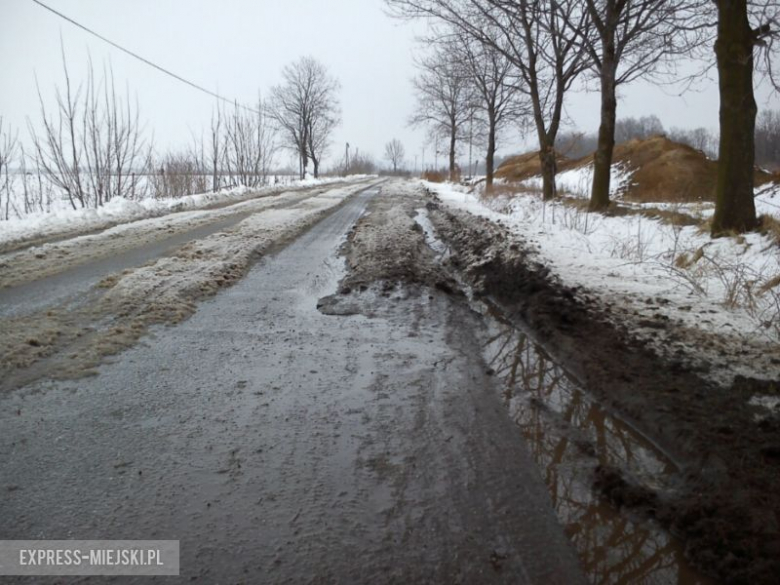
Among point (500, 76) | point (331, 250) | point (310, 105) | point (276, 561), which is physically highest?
point (310, 105)

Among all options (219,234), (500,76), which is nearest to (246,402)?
(219,234)

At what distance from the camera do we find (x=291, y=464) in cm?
225

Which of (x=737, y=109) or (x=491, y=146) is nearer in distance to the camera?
(x=737, y=109)

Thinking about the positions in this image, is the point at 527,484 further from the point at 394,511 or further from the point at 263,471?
the point at 263,471

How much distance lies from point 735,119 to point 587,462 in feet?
21.6

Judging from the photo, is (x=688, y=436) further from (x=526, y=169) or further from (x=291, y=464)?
(x=526, y=169)

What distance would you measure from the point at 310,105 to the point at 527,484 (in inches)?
1989

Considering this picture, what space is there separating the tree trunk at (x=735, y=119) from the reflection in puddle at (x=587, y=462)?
16.7 ft

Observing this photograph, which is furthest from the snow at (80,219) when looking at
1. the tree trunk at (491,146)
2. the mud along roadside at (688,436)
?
the tree trunk at (491,146)

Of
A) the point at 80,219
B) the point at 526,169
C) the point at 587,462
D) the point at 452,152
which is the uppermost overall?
the point at 452,152

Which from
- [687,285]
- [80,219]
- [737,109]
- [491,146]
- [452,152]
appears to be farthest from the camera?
[452,152]

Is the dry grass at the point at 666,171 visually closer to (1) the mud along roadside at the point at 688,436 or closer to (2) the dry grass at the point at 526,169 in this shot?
(2) the dry grass at the point at 526,169

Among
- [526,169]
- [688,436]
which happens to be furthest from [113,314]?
[526,169]

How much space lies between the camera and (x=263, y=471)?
2.18 metres
